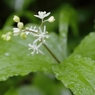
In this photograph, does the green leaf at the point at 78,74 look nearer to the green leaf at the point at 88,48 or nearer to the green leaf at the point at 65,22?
the green leaf at the point at 88,48

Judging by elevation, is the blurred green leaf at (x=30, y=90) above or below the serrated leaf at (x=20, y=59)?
below

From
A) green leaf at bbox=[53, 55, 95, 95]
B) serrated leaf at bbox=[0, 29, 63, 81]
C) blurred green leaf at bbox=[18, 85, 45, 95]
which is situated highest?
serrated leaf at bbox=[0, 29, 63, 81]

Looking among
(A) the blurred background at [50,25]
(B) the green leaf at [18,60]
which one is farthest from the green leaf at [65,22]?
(B) the green leaf at [18,60]

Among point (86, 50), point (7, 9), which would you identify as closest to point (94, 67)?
point (86, 50)

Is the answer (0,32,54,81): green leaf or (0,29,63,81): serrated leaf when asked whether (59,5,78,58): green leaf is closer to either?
(0,29,63,81): serrated leaf

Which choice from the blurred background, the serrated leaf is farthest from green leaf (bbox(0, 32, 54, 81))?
the blurred background

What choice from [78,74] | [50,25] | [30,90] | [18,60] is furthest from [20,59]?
[50,25]
